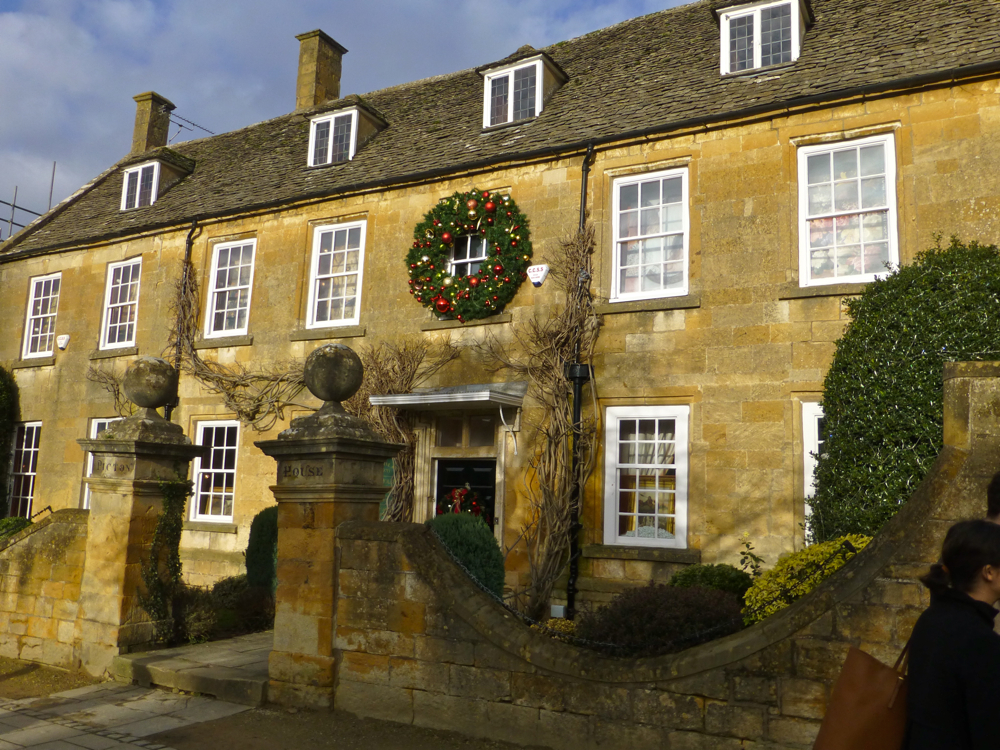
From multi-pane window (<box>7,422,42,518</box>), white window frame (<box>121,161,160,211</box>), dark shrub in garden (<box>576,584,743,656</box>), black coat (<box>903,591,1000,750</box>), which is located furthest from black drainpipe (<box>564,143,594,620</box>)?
multi-pane window (<box>7,422,42,518</box>)

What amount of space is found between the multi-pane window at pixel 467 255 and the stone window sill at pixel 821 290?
14.6ft

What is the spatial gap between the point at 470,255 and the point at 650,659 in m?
8.21

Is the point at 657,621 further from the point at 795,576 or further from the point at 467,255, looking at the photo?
the point at 467,255

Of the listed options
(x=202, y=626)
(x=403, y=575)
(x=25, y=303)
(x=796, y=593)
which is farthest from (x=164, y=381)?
(x=25, y=303)

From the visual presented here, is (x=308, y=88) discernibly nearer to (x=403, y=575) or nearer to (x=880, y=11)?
(x=880, y=11)

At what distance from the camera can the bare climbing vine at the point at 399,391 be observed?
38.9ft

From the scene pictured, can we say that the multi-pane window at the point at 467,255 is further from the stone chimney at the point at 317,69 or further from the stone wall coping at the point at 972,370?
the stone wall coping at the point at 972,370

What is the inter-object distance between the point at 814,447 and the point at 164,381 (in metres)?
7.17

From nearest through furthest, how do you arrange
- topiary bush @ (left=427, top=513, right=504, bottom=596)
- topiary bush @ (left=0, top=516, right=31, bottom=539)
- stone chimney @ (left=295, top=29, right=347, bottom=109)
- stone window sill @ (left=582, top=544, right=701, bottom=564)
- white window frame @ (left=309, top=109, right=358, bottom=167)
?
topiary bush @ (left=427, top=513, right=504, bottom=596), stone window sill @ (left=582, top=544, right=701, bottom=564), topiary bush @ (left=0, top=516, right=31, bottom=539), white window frame @ (left=309, top=109, right=358, bottom=167), stone chimney @ (left=295, top=29, right=347, bottom=109)

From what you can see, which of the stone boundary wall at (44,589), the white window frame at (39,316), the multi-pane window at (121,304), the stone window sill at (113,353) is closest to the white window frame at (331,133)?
the multi-pane window at (121,304)

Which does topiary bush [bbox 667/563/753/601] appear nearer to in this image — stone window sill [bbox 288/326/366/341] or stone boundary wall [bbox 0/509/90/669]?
stone boundary wall [bbox 0/509/90/669]

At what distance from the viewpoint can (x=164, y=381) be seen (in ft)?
26.6

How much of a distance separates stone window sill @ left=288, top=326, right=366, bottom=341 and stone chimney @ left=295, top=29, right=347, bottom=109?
7119mm

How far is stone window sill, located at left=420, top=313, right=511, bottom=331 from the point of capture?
37.9ft
